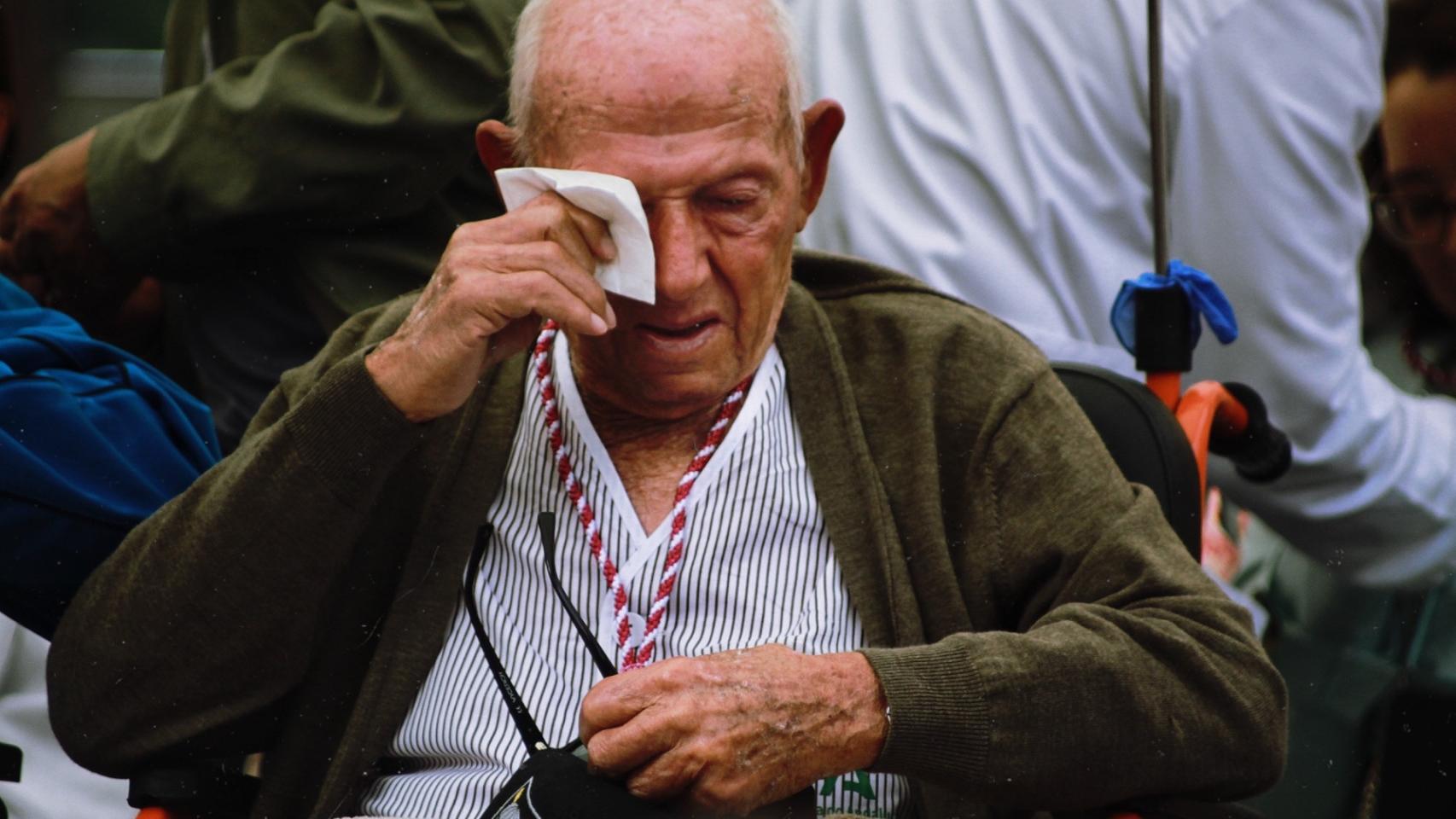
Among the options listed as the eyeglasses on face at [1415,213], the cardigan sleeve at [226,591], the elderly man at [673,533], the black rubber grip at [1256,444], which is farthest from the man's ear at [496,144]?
the eyeglasses on face at [1415,213]

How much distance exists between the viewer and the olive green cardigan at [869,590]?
1.93 meters

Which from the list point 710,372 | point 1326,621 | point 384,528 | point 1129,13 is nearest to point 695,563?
point 710,372

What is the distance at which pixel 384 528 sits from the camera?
2.25 m

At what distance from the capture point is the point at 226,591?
210 cm

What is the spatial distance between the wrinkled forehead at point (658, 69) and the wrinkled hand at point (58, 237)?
115 cm

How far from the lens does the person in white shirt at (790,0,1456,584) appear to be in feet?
9.30

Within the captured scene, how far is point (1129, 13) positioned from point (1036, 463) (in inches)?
40.2

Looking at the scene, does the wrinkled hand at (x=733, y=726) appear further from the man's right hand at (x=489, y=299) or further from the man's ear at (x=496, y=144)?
the man's ear at (x=496, y=144)

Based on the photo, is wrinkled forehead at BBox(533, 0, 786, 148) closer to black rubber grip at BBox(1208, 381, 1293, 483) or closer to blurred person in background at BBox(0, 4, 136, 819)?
black rubber grip at BBox(1208, 381, 1293, 483)

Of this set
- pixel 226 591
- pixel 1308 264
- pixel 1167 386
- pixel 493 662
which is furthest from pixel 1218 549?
pixel 226 591

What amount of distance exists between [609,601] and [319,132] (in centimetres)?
102


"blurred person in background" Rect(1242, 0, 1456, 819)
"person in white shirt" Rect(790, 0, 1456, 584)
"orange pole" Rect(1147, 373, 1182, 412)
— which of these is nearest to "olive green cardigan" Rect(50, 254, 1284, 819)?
"orange pole" Rect(1147, 373, 1182, 412)

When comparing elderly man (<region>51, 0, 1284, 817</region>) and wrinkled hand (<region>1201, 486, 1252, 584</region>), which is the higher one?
elderly man (<region>51, 0, 1284, 817</region>)

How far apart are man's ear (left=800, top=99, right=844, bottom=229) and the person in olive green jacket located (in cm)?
74
